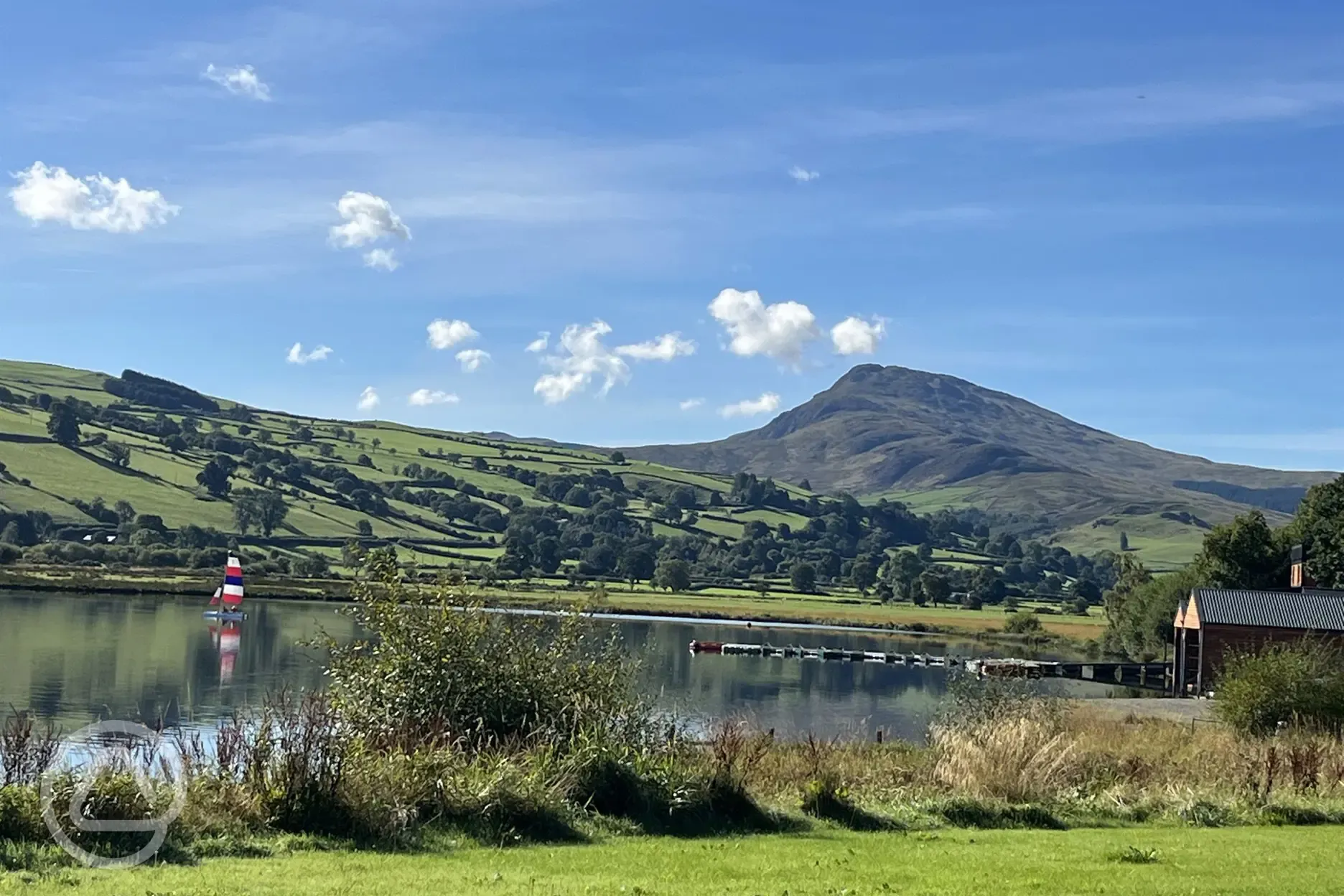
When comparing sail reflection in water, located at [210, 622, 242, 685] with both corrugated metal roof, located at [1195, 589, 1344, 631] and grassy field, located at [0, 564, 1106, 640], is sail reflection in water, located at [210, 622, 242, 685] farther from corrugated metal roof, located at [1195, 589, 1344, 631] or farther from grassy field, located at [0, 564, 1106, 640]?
corrugated metal roof, located at [1195, 589, 1344, 631]

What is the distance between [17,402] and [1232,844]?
179m

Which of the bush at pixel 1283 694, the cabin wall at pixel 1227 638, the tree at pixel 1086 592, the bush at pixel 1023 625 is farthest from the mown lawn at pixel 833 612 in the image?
the bush at pixel 1283 694

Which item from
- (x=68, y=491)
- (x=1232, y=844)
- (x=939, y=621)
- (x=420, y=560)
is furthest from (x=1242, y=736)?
(x=68, y=491)

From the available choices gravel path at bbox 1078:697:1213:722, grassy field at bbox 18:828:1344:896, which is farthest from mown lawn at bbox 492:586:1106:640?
grassy field at bbox 18:828:1344:896

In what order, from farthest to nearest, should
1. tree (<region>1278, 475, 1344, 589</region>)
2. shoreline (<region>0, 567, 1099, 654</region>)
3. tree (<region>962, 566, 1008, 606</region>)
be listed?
tree (<region>962, 566, 1008, 606</region>) < shoreline (<region>0, 567, 1099, 654</region>) < tree (<region>1278, 475, 1344, 589</region>)

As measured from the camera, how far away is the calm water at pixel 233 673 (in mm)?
41844

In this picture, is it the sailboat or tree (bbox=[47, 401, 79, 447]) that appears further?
tree (bbox=[47, 401, 79, 447])

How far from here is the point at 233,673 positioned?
52.3 meters

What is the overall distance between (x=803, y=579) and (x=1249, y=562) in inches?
3241

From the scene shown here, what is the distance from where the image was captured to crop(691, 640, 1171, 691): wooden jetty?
80.5 meters

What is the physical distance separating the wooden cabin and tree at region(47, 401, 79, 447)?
126 m

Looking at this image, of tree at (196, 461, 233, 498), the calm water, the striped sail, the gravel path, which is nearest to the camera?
the calm water

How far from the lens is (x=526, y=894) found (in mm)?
10734

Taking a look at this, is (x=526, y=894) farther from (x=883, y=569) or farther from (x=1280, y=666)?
(x=883, y=569)
